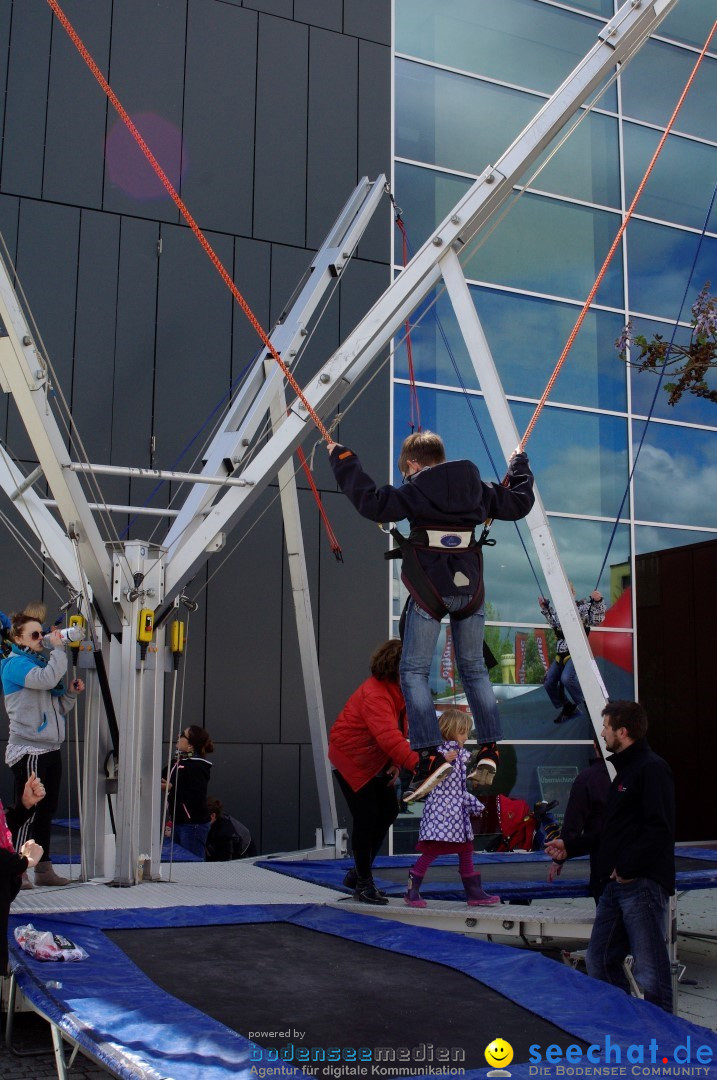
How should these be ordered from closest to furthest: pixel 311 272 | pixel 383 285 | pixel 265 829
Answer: pixel 311 272
pixel 265 829
pixel 383 285

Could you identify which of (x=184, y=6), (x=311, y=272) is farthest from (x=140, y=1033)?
(x=184, y=6)

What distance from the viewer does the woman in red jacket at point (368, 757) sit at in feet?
21.6

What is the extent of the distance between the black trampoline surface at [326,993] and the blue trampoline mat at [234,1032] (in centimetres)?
3

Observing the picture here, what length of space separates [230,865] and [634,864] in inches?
152

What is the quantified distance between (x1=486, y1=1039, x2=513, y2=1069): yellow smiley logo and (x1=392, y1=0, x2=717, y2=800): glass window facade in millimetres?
9990

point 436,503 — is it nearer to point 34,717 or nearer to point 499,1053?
point 499,1053

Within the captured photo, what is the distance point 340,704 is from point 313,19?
349 inches

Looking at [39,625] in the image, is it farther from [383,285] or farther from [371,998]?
[383,285]

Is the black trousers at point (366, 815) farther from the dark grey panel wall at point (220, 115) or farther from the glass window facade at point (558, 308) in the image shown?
the dark grey panel wall at point (220, 115)

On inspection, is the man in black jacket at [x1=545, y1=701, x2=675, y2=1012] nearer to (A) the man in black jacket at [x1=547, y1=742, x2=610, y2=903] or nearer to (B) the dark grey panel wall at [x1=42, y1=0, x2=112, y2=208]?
(A) the man in black jacket at [x1=547, y1=742, x2=610, y2=903]

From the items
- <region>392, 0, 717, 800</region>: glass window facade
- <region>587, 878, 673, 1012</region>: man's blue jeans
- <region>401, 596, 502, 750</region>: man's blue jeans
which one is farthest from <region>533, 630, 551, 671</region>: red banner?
<region>401, 596, 502, 750</region>: man's blue jeans

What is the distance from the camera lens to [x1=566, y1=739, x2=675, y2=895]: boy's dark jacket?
5.55 meters

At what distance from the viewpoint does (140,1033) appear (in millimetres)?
3705

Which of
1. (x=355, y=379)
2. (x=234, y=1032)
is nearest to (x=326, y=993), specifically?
(x=234, y=1032)
